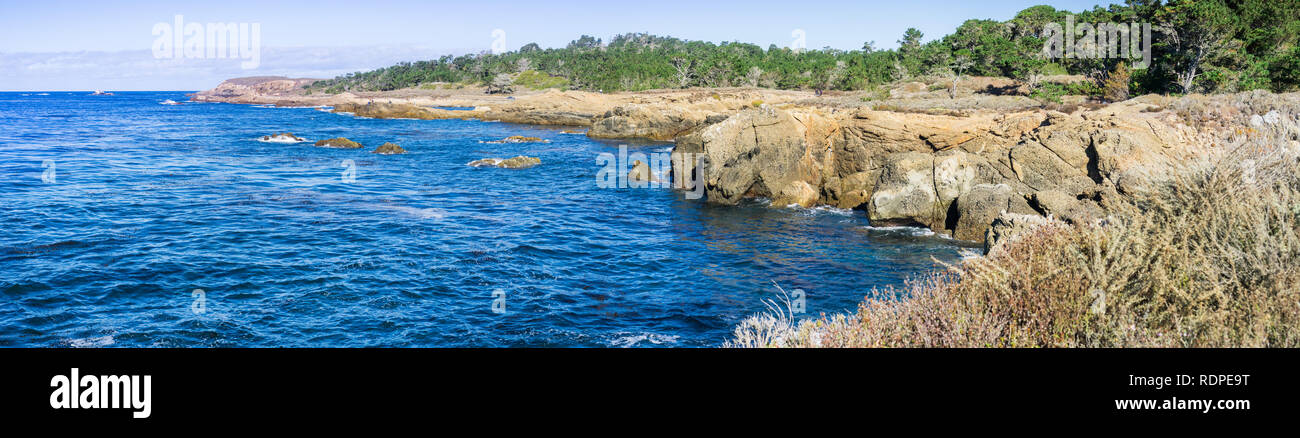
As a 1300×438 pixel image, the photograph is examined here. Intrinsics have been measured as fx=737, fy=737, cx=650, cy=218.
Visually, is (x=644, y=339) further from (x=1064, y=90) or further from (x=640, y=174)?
(x=1064, y=90)

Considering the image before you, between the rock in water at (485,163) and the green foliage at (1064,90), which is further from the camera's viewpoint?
the green foliage at (1064,90)

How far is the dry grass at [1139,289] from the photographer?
7.75 m

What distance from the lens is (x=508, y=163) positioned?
163 feet

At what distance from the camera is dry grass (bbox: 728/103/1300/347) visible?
25.4ft

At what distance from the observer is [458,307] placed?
18.9m

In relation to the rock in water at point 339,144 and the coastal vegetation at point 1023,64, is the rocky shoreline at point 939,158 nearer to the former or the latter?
the coastal vegetation at point 1023,64

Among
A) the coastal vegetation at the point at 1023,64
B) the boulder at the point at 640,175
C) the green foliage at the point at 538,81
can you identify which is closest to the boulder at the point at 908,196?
the boulder at the point at 640,175

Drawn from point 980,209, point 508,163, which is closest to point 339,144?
point 508,163

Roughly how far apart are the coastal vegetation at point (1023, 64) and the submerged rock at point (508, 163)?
46.7m

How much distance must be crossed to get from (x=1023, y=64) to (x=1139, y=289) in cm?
7764

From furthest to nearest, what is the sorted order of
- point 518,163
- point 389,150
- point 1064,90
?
point 1064,90 → point 389,150 → point 518,163

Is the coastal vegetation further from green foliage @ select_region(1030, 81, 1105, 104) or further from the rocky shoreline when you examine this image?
the rocky shoreline
